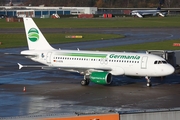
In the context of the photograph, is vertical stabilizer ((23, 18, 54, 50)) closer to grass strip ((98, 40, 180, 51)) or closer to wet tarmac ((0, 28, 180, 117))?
wet tarmac ((0, 28, 180, 117))

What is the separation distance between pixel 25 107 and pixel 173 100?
40.1 feet

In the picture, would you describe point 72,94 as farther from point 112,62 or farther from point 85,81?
point 112,62

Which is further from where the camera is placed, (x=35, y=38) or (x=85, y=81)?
(x=35, y=38)

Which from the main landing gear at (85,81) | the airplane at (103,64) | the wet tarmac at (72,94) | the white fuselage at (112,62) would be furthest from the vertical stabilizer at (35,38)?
the main landing gear at (85,81)

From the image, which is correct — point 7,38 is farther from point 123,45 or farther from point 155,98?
point 155,98

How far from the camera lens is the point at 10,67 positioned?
6384cm

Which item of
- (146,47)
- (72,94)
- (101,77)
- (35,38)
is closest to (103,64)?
(101,77)

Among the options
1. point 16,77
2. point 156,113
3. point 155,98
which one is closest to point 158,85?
point 155,98

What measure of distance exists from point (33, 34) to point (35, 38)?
0.57 meters

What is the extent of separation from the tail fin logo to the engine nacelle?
954 centimetres

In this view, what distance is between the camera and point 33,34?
5547 centimetres

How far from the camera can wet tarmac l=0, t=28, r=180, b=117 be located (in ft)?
129

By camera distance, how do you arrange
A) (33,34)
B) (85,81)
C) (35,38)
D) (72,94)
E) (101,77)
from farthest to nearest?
(33,34) < (35,38) < (85,81) < (101,77) < (72,94)

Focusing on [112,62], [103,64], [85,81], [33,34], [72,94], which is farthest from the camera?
[33,34]
